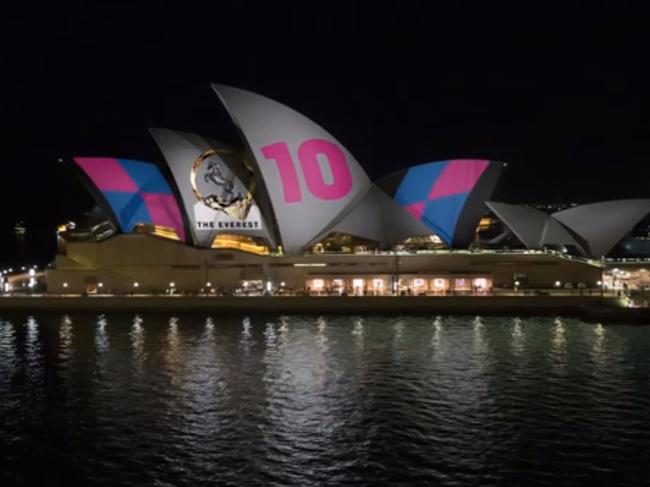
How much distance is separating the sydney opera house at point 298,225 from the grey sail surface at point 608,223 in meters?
0.06

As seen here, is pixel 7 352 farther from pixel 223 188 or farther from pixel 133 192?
pixel 223 188

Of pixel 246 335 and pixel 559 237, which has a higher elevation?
pixel 559 237

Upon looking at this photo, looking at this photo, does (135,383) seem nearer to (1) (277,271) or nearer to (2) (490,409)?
(2) (490,409)

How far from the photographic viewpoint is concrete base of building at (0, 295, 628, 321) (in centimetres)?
3441

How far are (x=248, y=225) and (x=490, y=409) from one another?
89.9 ft

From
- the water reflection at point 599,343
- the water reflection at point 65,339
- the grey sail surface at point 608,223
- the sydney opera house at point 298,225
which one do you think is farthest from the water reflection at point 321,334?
the grey sail surface at point 608,223

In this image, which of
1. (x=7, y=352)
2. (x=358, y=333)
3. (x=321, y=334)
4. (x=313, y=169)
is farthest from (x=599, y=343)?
(x=7, y=352)

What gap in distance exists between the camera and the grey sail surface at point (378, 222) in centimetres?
4169

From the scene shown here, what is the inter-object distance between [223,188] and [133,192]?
18.3 feet

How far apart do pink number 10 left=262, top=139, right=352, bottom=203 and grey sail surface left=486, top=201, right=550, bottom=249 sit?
29.4 feet

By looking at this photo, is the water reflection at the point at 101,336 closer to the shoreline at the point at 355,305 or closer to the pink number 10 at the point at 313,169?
the shoreline at the point at 355,305

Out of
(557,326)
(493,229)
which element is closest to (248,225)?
(493,229)

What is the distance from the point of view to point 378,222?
139ft

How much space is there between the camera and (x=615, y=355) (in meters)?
24.0
